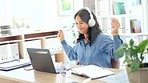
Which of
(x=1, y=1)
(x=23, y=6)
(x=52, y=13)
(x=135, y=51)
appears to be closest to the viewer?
(x=135, y=51)

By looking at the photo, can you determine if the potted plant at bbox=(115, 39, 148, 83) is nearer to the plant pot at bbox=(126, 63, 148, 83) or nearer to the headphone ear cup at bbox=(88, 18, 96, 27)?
the plant pot at bbox=(126, 63, 148, 83)

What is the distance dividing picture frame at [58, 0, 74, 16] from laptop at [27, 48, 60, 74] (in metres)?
2.68

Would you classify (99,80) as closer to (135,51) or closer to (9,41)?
(135,51)

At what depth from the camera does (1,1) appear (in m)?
4.25

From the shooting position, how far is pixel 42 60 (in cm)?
224

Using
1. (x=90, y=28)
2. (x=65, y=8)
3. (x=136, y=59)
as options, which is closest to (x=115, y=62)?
(x=90, y=28)

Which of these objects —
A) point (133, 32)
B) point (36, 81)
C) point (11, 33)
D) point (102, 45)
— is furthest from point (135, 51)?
point (11, 33)

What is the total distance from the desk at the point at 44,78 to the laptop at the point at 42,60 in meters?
0.05

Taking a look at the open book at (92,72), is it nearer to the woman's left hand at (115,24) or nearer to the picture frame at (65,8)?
the woman's left hand at (115,24)

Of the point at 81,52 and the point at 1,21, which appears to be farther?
the point at 1,21

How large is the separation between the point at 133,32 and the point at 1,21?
6.82ft

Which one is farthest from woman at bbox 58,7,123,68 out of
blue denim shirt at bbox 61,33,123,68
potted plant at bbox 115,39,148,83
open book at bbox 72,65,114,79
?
potted plant at bbox 115,39,148,83

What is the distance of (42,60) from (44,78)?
202 millimetres

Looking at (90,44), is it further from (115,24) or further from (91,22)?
(115,24)
